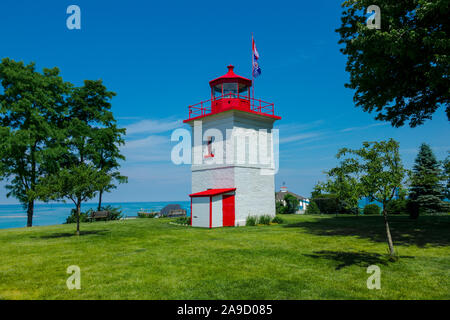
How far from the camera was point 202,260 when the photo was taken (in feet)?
32.2

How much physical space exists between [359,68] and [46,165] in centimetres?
2784

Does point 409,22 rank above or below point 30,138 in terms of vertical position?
above

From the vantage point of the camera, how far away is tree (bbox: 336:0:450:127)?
43.9 feet

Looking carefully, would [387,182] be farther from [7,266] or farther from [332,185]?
[7,266]

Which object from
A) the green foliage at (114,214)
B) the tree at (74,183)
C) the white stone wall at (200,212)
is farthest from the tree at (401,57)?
the green foliage at (114,214)

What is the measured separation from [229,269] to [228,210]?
13011 mm

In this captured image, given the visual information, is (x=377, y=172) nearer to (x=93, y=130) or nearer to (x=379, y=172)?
(x=379, y=172)

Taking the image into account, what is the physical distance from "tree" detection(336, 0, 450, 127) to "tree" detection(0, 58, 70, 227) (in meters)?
26.5

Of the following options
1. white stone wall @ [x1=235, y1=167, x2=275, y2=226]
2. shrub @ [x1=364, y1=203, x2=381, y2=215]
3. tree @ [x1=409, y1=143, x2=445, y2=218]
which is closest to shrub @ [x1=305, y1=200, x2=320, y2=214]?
shrub @ [x1=364, y1=203, x2=381, y2=215]

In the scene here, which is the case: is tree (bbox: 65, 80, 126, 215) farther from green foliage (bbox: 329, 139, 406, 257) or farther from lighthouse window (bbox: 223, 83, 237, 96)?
green foliage (bbox: 329, 139, 406, 257)

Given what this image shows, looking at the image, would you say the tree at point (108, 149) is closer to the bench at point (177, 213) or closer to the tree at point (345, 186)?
the bench at point (177, 213)

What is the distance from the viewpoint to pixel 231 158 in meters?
22.3

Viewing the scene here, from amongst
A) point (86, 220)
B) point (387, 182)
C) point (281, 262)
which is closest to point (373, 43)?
point (387, 182)

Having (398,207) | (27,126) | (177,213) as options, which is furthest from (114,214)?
(398,207)
